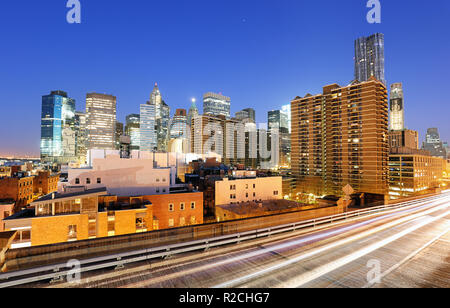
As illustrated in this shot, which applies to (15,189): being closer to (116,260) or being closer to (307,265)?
(116,260)

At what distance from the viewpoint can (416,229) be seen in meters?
12.1

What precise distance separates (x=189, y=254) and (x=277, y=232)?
4.96 meters

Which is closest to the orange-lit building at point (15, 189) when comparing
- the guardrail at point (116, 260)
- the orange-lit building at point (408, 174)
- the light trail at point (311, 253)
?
the guardrail at point (116, 260)

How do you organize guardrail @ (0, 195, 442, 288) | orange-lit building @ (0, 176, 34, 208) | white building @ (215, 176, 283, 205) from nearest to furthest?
guardrail @ (0, 195, 442, 288)
white building @ (215, 176, 283, 205)
orange-lit building @ (0, 176, 34, 208)

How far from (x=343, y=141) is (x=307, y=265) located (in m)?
97.2

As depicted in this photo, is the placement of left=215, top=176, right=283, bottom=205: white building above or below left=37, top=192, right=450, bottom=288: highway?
below

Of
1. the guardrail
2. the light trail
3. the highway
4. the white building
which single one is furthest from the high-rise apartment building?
the highway

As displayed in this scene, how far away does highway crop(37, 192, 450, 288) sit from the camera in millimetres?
6382

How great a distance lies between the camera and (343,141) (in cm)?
9075

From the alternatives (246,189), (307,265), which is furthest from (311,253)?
(246,189)

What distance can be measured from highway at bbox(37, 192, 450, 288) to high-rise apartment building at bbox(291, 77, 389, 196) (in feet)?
279

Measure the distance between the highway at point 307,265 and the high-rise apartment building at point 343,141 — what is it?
279 feet

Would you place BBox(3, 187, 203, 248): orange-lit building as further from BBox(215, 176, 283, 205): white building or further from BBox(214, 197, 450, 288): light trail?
BBox(214, 197, 450, 288): light trail

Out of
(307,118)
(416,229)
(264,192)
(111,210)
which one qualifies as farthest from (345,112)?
(111,210)
